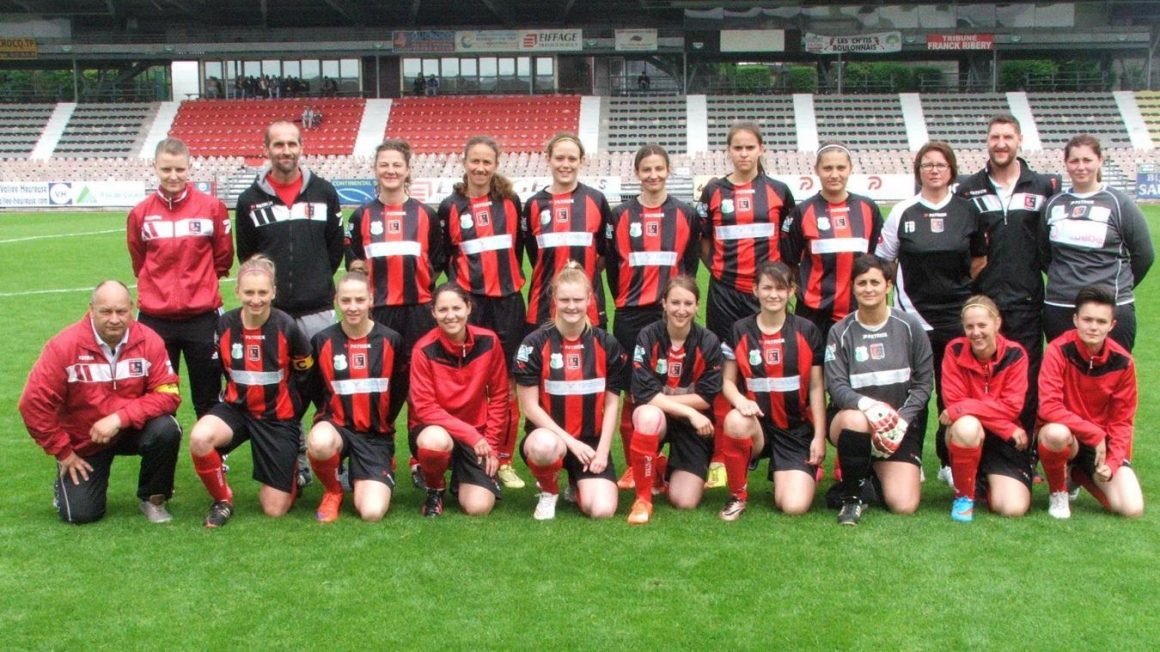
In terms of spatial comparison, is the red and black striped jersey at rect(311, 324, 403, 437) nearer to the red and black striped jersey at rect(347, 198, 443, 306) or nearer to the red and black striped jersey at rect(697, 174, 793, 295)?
the red and black striped jersey at rect(347, 198, 443, 306)

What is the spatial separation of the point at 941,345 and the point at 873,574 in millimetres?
1696

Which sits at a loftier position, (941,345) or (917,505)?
(941,345)

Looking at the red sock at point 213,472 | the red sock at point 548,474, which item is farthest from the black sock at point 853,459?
the red sock at point 213,472

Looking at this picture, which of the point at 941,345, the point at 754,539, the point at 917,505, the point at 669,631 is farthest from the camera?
the point at 941,345

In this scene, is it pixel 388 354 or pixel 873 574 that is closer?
pixel 873 574

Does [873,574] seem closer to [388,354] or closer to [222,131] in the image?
[388,354]

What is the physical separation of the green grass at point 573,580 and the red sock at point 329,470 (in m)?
0.20

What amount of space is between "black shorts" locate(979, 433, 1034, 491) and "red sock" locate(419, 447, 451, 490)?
232 centimetres

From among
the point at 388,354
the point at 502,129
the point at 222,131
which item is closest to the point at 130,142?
the point at 222,131

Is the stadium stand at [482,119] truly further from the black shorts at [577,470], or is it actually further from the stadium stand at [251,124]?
the black shorts at [577,470]

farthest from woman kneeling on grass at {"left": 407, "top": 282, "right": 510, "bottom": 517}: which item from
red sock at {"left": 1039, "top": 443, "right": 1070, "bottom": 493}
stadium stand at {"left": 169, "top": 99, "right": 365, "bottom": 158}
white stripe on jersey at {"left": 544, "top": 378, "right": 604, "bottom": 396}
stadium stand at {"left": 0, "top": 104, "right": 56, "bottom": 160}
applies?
stadium stand at {"left": 0, "top": 104, "right": 56, "bottom": 160}

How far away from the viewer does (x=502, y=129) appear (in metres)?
33.8

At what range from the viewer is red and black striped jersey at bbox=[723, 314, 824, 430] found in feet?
16.1

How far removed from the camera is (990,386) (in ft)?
15.7
